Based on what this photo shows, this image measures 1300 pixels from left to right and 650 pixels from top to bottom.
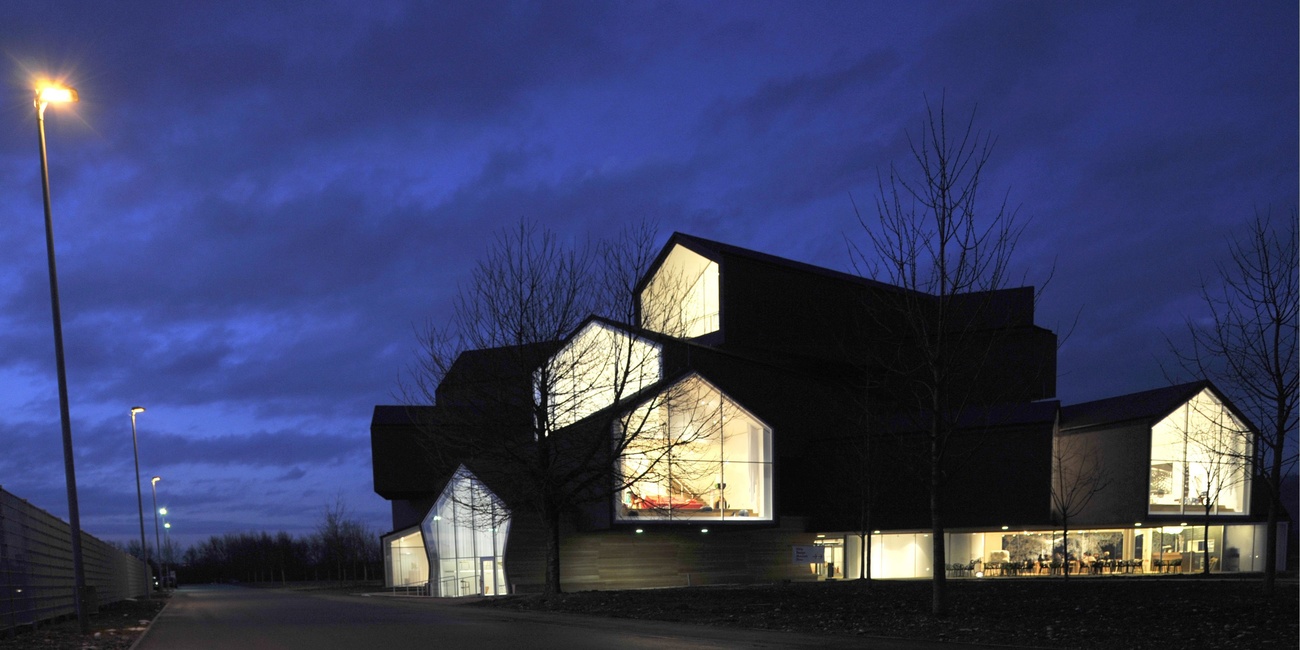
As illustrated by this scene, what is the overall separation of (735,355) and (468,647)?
26.1 meters

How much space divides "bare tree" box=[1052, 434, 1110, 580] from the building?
3.0 inches

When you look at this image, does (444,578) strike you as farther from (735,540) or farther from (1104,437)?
(1104,437)

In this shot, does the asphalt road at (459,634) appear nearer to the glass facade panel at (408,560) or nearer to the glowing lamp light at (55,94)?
the glowing lamp light at (55,94)

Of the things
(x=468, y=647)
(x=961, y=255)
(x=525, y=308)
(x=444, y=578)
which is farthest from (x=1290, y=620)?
(x=444, y=578)

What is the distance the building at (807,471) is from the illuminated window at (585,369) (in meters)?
0.15

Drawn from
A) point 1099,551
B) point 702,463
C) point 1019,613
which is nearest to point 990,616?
point 1019,613

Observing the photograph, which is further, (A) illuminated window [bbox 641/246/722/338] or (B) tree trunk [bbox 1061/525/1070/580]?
(A) illuminated window [bbox 641/246/722/338]

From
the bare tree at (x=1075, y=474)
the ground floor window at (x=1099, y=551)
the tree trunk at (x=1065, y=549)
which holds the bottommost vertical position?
the ground floor window at (x=1099, y=551)

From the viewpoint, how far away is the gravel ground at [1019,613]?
40.6ft

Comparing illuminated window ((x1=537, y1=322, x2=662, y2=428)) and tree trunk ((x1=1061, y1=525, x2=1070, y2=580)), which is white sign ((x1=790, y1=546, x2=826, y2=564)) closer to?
tree trunk ((x1=1061, y1=525, x2=1070, y2=580))

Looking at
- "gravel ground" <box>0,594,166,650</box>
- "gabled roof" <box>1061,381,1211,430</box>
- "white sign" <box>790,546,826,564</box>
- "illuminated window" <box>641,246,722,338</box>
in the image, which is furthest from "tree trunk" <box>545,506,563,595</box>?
"gabled roof" <box>1061,381,1211,430</box>

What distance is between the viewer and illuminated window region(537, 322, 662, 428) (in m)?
26.4

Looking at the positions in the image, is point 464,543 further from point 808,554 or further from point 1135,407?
point 1135,407

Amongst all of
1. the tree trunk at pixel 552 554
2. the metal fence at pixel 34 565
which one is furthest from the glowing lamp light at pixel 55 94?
the tree trunk at pixel 552 554
